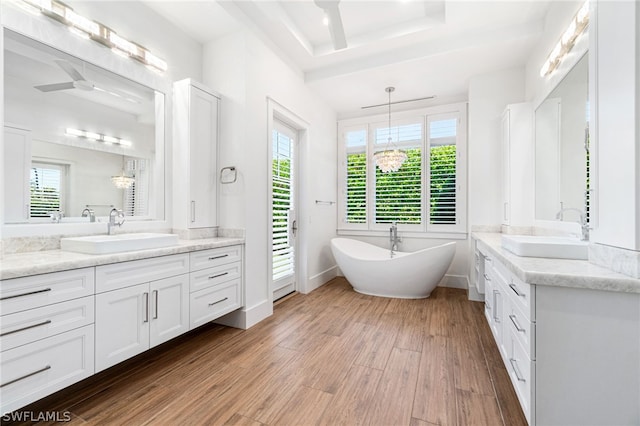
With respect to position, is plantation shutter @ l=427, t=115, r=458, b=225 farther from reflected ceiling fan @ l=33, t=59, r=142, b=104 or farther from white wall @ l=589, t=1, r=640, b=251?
reflected ceiling fan @ l=33, t=59, r=142, b=104

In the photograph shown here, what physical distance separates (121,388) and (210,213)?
1504 millimetres

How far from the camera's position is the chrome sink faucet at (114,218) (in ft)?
7.18

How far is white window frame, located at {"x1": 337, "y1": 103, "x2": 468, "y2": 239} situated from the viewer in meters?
4.20

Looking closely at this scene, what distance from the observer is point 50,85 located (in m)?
1.91

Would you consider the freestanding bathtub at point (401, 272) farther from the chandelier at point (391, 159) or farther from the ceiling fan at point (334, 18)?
the ceiling fan at point (334, 18)

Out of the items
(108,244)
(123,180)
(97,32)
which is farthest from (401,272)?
(97,32)

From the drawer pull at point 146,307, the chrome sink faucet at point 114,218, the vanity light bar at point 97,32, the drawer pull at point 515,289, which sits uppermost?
the vanity light bar at point 97,32

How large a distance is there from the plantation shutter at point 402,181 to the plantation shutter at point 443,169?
18 cm

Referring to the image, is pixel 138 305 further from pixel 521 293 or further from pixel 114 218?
pixel 521 293

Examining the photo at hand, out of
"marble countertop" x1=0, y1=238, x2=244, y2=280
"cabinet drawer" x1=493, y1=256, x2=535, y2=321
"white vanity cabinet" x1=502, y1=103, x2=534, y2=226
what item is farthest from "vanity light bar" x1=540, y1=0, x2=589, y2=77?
"marble countertop" x1=0, y1=238, x2=244, y2=280

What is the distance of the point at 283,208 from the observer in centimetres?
357

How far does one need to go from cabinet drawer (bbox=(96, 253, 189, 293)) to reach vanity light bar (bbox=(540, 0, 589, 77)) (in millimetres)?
3318

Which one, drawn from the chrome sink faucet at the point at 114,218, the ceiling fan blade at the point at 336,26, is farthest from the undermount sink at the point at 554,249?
the chrome sink faucet at the point at 114,218

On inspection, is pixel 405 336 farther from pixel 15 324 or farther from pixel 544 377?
pixel 15 324
